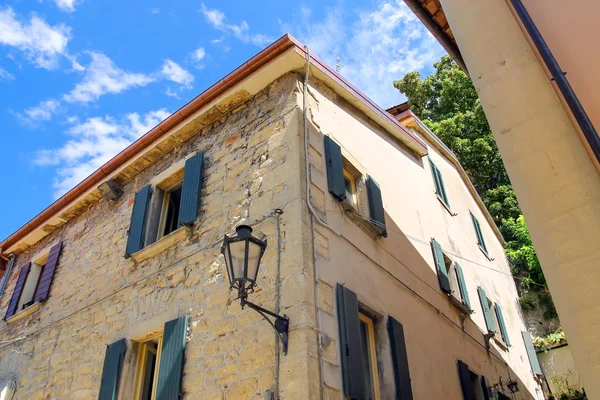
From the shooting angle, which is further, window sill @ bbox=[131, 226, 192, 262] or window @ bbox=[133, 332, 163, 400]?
window sill @ bbox=[131, 226, 192, 262]

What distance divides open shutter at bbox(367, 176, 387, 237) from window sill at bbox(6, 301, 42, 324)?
19.1 feet

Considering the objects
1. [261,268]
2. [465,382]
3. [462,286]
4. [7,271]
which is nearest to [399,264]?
[465,382]

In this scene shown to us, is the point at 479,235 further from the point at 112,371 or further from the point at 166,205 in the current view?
the point at 112,371

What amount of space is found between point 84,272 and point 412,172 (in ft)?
19.6

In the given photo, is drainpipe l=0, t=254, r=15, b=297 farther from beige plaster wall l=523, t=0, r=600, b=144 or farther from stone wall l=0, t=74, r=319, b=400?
beige plaster wall l=523, t=0, r=600, b=144

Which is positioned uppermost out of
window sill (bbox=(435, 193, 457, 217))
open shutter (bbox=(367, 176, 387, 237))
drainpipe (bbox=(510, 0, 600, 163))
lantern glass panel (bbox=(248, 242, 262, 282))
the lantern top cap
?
window sill (bbox=(435, 193, 457, 217))

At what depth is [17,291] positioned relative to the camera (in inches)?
358

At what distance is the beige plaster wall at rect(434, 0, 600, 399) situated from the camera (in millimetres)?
3146

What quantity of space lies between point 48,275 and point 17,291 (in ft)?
4.03

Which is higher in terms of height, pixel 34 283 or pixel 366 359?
pixel 34 283

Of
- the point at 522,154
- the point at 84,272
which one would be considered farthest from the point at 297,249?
the point at 84,272

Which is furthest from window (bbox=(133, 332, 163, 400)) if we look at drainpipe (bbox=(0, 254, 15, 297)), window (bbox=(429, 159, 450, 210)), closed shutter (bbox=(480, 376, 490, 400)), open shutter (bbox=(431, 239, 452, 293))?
window (bbox=(429, 159, 450, 210))

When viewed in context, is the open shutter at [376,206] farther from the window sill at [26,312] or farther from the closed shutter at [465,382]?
the window sill at [26,312]

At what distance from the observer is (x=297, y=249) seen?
4.93 metres
